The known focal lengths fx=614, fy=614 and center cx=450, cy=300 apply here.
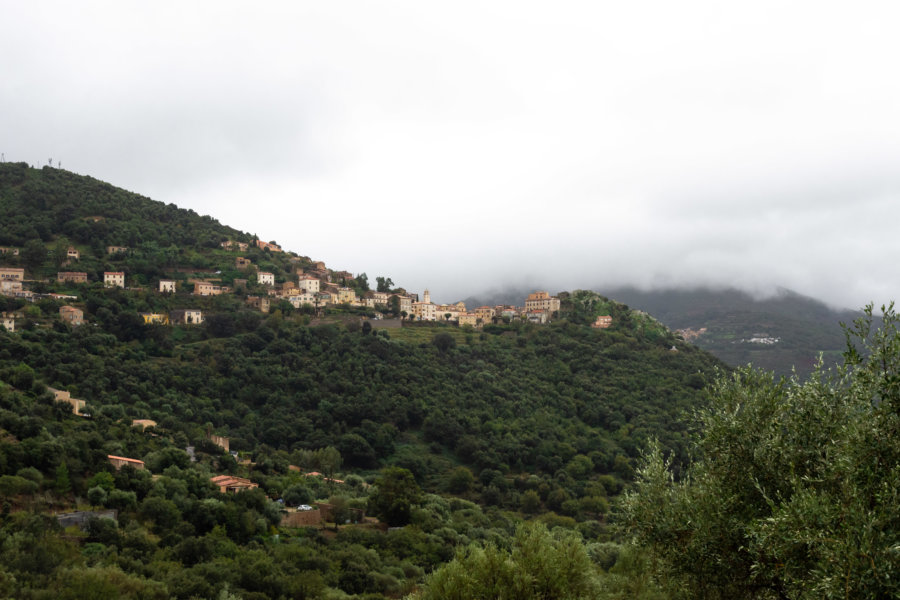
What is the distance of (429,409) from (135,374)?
24.9m

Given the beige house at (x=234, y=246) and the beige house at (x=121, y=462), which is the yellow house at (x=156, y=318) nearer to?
the beige house at (x=234, y=246)

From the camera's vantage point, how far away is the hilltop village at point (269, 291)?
204 feet

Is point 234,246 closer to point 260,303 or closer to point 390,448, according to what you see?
point 260,303

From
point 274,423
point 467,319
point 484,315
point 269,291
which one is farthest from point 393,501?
point 484,315

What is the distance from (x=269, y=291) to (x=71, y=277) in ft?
75.2

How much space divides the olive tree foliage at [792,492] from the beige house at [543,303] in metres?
84.5

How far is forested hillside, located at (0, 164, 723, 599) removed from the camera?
Answer: 21.5m

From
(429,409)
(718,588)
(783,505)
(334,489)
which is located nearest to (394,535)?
(334,489)

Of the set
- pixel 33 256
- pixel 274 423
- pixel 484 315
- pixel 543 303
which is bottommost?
pixel 274 423

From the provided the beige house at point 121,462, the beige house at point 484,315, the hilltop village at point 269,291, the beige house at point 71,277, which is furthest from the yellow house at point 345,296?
the beige house at point 121,462

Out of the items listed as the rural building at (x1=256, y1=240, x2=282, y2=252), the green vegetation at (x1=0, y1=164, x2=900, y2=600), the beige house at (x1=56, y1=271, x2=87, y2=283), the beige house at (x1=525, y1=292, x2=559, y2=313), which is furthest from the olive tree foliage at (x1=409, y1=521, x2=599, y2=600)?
the rural building at (x1=256, y1=240, x2=282, y2=252)

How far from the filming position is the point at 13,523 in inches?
776

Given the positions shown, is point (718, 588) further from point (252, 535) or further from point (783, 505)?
point (252, 535)

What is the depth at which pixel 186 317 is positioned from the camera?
66.2 meters
